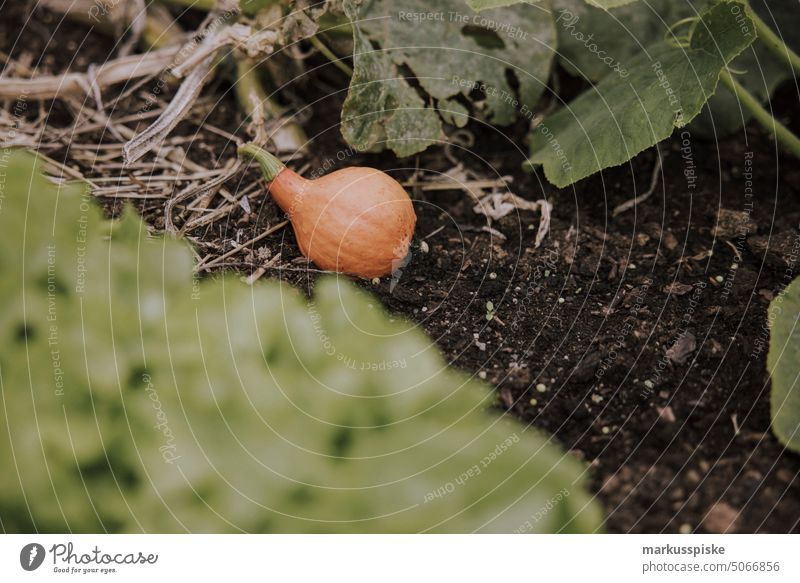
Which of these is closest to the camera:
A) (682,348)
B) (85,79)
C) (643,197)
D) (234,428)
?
(234,428)

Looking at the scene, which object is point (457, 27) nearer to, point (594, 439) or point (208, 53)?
point (208, 53)

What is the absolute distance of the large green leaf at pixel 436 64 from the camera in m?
1.29

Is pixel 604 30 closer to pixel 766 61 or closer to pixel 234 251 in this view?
pixel 766 61

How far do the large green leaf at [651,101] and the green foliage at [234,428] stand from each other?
1.47ft

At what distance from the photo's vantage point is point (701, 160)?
1.43m

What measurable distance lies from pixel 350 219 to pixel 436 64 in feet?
1.34

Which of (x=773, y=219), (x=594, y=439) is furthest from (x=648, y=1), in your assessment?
(x=594, y=439)

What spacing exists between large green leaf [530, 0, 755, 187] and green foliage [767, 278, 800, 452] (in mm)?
304

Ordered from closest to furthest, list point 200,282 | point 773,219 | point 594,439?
point 594,439 < point 200,282 < point 773,219

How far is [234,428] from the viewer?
0.93 meters

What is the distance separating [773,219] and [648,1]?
0.51m

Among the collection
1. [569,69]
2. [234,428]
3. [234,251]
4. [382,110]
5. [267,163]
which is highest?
[569,69]

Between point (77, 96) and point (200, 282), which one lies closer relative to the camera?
point (200, 282)

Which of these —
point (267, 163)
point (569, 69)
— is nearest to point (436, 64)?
point (569, 69)
